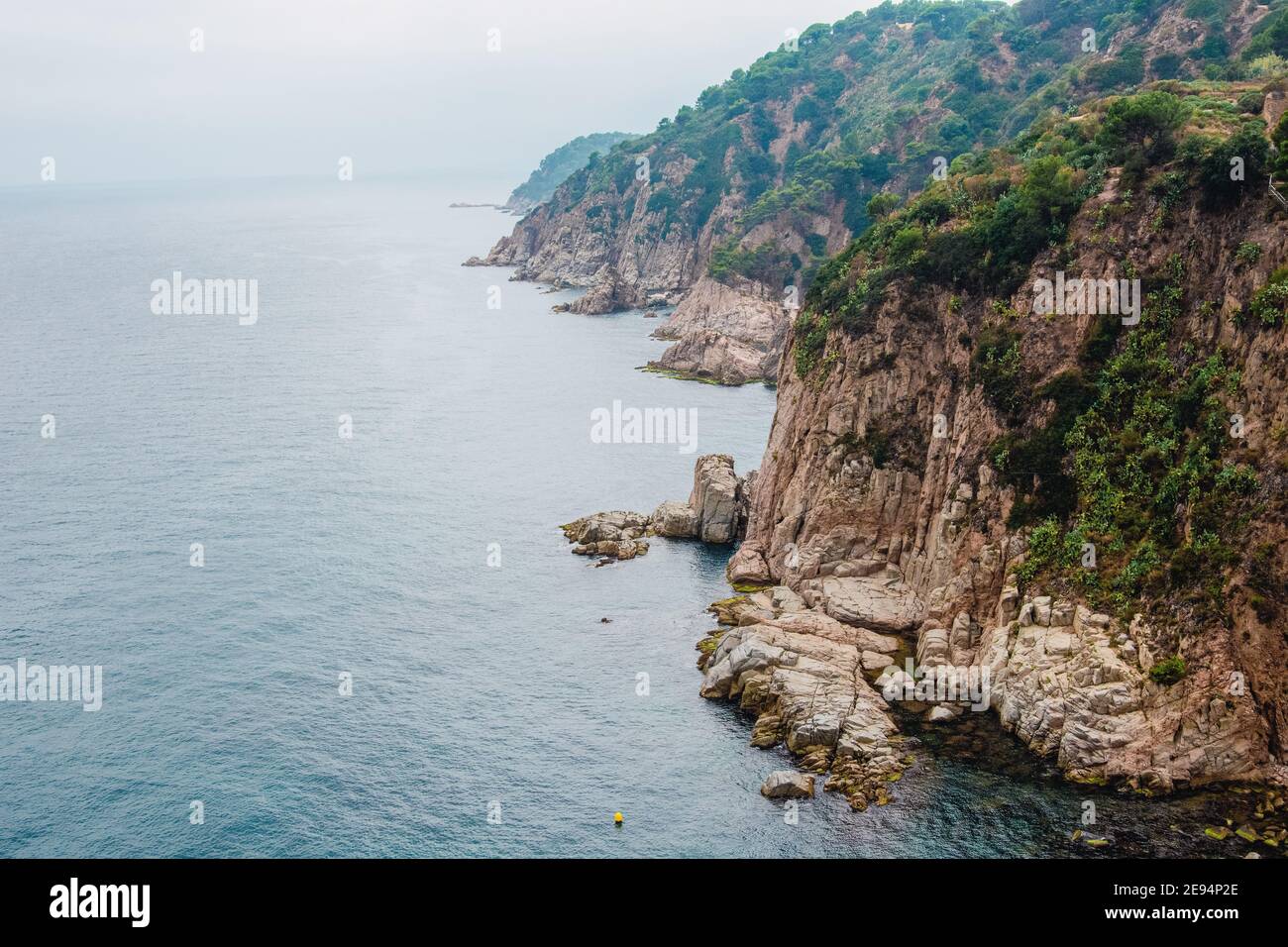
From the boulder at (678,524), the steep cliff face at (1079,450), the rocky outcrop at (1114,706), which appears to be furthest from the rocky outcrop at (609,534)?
the rocky outcrop at (1114,706)

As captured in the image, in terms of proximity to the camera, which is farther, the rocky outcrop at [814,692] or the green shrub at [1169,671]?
the rocky outcrop at [814,692]

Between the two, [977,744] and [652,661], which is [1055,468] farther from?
[652,661]

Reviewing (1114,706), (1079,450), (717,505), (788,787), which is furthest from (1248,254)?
(717,505)

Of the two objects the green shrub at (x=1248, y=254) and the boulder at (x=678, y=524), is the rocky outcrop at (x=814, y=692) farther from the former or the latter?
the green shrub at (x=1248, y=254)

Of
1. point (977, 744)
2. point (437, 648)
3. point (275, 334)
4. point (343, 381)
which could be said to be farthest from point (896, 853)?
point (275, 334)

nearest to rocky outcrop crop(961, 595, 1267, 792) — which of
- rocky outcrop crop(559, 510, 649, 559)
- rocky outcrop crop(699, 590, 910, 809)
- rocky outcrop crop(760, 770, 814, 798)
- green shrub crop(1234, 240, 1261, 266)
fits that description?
rocky outcrop crop(699, 590, 910, 809)

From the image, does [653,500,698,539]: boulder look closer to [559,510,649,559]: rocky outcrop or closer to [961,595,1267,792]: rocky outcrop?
[559,510,649,559]: rocky outcrop

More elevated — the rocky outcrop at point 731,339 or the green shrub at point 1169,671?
the rocky outcrop at point 731,339
